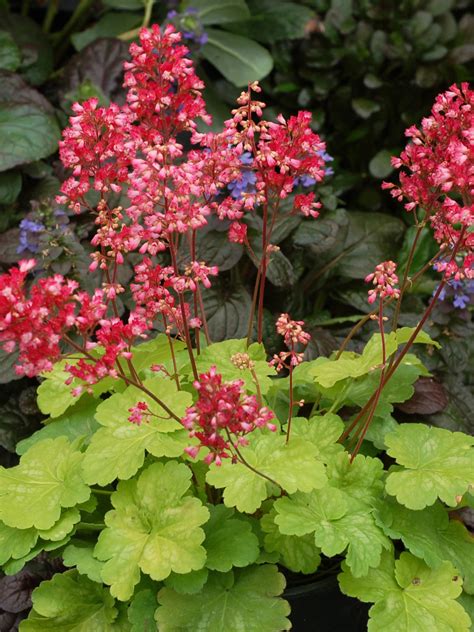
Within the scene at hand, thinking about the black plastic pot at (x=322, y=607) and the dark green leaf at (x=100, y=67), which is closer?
the black plastic pot at (x=322, y=607)

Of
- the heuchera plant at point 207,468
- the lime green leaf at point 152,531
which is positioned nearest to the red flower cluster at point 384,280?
the heuchera plant at point 207,468

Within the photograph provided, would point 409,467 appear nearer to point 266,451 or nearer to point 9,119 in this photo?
point 266,451

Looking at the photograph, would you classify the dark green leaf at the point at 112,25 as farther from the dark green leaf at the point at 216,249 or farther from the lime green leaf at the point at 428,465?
the lime green leaf at the point at 428,465

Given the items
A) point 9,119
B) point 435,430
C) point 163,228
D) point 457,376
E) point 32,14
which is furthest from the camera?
point 32,14

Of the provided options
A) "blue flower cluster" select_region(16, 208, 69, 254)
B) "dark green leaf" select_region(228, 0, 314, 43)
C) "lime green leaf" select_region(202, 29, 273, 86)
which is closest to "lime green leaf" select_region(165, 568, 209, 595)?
"blue flower cluster" select_region(16, 208, 69, 254)

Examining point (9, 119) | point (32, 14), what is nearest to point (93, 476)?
point (9, 119)

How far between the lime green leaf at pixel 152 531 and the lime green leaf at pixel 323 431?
0.27m

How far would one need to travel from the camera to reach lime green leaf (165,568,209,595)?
1344 mm

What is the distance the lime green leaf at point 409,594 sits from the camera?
135 cm

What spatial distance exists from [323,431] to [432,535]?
28 centimetres

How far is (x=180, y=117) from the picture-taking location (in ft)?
4.17

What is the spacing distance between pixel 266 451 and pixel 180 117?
23.9 inches

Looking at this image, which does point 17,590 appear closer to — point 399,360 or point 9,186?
point 399,360

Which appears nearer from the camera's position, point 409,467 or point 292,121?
point 292,121
